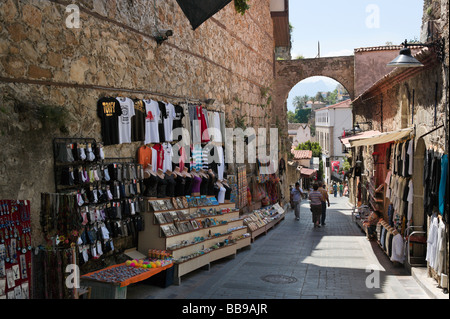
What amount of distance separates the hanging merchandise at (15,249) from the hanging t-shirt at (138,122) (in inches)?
113

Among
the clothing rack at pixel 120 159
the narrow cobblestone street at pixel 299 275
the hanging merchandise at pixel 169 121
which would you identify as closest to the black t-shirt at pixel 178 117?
the hanging merchandise at pixel 169 121

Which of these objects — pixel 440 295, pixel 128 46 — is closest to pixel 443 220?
pixel 440 295

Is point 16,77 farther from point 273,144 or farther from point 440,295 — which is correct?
point 273,144

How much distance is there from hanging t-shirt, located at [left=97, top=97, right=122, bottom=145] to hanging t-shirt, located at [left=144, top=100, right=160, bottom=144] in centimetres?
93

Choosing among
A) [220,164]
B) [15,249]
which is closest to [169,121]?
[220,164]

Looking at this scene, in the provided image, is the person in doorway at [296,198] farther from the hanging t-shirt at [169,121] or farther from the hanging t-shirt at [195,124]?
the hanging t-shirt at [169,121]

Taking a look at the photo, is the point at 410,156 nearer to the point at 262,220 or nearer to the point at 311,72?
the point at 262,220

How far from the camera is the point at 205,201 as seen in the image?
10211 mm

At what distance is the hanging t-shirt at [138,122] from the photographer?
322 inches

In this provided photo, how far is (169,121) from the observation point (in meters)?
9.51

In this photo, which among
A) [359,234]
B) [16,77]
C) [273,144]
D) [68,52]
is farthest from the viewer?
[273,144]

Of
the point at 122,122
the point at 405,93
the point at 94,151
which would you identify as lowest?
the point at 94,151

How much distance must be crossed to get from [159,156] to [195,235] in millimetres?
1797
